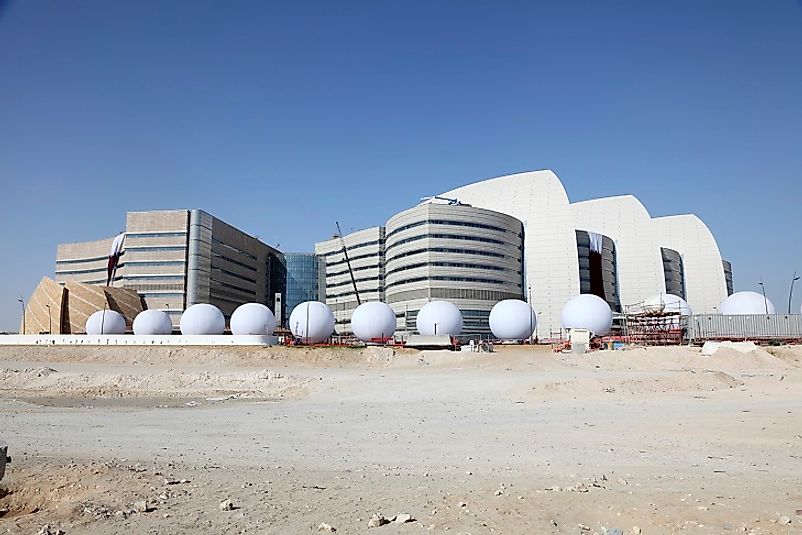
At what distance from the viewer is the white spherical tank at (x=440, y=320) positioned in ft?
220

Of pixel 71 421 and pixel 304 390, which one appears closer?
pixel 71 421

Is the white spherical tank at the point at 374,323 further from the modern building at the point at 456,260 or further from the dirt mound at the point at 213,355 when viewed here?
the modern building at the point at 456,260

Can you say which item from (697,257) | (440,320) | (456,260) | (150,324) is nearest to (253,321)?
(150,324)

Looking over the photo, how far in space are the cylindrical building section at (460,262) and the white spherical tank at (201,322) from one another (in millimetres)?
34527

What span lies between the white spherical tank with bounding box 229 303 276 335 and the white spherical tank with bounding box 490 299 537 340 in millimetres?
26230

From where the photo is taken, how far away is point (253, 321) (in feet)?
214

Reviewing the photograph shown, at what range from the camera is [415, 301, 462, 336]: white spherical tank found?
67062 mm

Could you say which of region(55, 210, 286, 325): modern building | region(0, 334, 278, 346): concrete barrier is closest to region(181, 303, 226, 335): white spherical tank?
region(0, 334, 278, 346): concrete barrier

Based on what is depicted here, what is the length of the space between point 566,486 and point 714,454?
5.44 m

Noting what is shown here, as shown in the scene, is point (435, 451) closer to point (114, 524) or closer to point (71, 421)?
point (114, 524)

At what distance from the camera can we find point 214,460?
1343 centimetres

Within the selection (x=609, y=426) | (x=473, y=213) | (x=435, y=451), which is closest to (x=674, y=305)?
(x=473, y=213)

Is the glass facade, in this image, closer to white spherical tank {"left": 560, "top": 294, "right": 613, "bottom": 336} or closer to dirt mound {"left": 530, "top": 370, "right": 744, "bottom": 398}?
white spherical tank {"left": 560, "top": 294, "right": 613, "bottom": 336}

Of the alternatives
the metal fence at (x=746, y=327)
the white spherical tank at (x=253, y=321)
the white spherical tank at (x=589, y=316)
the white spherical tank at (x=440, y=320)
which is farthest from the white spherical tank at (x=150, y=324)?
the metal fence at (x=746, y=327)
